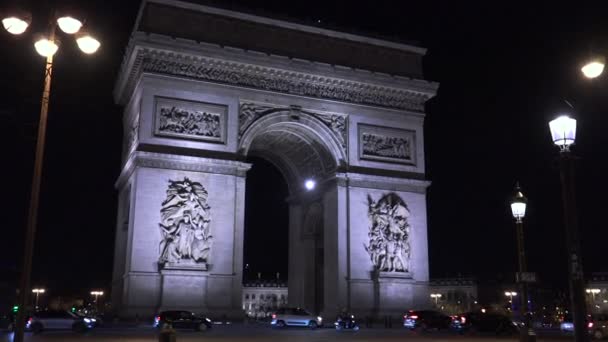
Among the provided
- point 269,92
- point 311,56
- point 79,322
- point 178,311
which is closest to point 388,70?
point 311,56

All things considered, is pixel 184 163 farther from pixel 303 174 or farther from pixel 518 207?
pixel 518 207

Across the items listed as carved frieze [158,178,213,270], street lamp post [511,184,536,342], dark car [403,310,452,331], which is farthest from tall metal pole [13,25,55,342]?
dark car [403,310,452,331]

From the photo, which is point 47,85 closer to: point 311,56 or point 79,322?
point 79,322

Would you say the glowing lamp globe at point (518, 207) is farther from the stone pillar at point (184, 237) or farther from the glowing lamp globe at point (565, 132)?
the stone pillar at point (184, 237)

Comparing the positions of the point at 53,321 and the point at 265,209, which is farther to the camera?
the point at 265,209

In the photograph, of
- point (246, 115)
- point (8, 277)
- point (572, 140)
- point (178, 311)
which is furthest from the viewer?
point (8, 277)

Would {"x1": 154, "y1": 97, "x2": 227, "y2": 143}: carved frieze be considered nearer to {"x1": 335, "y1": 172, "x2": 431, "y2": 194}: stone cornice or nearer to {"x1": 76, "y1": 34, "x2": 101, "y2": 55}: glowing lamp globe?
{"x1": 335, "y1": 172, "x2": 431, "y2": 194}: stone cornice

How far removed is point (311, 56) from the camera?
3756 cm

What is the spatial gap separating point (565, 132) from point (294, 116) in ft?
81.4

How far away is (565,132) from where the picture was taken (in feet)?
40.4

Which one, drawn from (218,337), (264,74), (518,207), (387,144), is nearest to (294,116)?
(264,74)

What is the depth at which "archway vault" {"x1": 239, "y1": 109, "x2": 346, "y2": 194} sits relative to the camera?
118ft

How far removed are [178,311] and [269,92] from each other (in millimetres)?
12820

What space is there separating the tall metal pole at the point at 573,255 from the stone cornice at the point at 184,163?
23.4m
